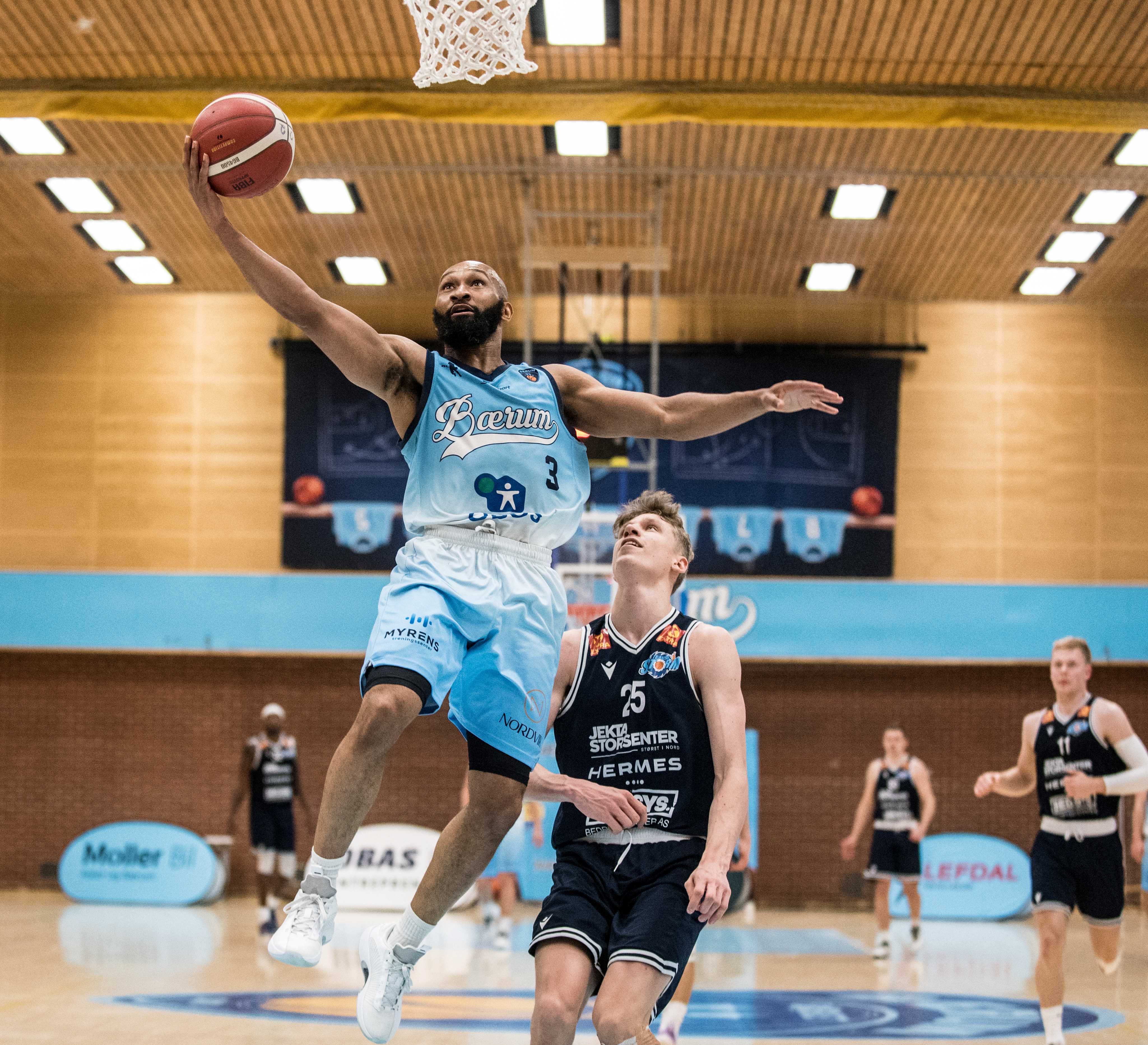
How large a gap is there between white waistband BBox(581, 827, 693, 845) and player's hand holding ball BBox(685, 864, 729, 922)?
0.78 feet

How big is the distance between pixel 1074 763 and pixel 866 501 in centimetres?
861

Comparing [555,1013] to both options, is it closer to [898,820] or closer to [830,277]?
[898,820]

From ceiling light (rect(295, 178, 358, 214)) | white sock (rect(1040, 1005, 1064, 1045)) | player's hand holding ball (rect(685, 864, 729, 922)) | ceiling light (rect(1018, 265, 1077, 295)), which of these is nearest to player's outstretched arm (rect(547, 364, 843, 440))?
player's hand holding ball (rect(685, 864, 729, 922))

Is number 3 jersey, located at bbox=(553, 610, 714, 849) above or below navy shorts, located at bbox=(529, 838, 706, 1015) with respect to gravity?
above

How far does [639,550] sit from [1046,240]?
Result: 474 inches

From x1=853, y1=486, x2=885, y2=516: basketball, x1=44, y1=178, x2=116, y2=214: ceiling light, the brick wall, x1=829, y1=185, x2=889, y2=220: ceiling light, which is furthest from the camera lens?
x1=853, y1=486, x2=885, y2=516: basketball

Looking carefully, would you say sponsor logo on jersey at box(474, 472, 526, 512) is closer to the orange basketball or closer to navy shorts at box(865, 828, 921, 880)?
navy shorts at box(865, 828, 921, 880)

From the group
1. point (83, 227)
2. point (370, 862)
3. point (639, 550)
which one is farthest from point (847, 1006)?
point (83, 227)

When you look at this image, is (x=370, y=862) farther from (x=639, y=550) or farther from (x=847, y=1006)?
(x=639, y=550)

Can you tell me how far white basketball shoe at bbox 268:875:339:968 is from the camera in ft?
11.1

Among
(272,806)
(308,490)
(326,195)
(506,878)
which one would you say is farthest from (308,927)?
(308,490)

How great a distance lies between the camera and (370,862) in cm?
1374

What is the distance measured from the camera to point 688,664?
3930 millimetres

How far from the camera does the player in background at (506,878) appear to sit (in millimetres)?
10859
